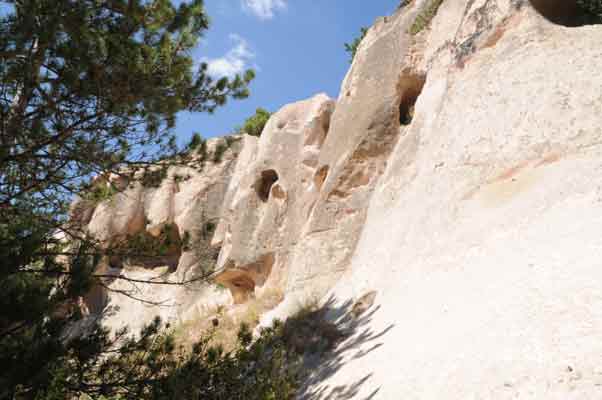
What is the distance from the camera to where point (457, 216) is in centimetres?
501

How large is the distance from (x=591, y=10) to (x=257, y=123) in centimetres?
1499

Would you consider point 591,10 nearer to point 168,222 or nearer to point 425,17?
point 425,17

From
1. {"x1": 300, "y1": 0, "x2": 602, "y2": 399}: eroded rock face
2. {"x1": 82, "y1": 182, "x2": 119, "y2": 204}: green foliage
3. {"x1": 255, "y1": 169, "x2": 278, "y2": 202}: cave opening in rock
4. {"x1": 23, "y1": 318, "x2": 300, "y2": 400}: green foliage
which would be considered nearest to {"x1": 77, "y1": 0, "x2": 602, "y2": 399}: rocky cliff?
{"x1": 300, "y1": 0, "x2": 602, "y2": 399}: eroded rock face

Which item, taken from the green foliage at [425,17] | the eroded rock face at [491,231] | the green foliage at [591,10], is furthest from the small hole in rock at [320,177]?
the green foliage at [591,10]

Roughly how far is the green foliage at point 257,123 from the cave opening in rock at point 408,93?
11.4 meters

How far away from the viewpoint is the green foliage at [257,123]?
20328 millimetres

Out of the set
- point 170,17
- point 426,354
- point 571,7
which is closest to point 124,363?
point 426,354

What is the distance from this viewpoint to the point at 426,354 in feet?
10.6

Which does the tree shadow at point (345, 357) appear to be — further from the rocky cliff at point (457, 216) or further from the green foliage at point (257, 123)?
the green foliage at point (257, 123)

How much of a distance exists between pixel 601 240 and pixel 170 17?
174 inches

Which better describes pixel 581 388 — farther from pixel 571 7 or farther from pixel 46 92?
pixel 571 7

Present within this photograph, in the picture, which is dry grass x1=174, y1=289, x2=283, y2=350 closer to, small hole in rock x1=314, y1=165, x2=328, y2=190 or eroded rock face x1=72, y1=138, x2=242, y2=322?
small hole in rock x1=314, y1=165, x2=328, y2=190

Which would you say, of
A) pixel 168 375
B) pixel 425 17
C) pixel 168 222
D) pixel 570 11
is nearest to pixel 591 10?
pixel 570 11

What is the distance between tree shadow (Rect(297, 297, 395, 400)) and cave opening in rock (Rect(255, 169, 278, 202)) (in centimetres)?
770
